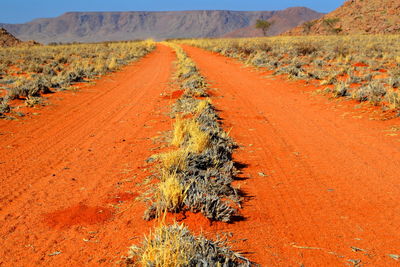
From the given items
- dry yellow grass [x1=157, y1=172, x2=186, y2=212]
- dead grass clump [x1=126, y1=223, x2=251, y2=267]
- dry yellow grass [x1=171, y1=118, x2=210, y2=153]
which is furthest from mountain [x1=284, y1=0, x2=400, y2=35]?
dead grass clump [x1=126, y1=223, x2=251, y2=267]

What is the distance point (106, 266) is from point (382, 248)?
2.71 metres

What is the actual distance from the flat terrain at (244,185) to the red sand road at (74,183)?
2 centimetres

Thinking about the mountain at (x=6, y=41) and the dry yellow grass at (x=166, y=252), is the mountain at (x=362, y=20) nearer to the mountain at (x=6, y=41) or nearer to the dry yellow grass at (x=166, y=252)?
the mountain at (x=6, y=41)

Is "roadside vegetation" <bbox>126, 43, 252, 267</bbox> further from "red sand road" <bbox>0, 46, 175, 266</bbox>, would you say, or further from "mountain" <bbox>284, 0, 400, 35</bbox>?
"mountain" <bbox>284, 0, 400, 35</bbox>

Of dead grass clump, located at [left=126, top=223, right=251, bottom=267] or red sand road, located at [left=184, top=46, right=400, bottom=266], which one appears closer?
dead grass clump, located at [left=126, top=223, right=251, bottom=267]

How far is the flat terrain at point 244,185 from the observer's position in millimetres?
3164

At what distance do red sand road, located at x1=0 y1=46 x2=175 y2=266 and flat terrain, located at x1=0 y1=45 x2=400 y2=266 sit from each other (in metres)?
0.02

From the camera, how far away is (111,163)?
17.2 feet

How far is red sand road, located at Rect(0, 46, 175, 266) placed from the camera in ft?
10.3

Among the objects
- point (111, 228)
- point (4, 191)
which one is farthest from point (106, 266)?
point (4, 191)

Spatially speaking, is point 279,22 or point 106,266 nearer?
point 106,266

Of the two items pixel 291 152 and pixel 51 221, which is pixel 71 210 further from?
pixel 291 152

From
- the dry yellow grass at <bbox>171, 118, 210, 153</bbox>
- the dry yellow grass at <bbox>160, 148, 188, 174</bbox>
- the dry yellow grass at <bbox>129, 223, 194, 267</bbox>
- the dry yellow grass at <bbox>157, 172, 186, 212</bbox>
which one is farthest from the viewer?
the dry yellow grass at <bbox>171, 118, 210, 153</bbox>

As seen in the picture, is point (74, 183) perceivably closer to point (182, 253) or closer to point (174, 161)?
point (174, 161)
